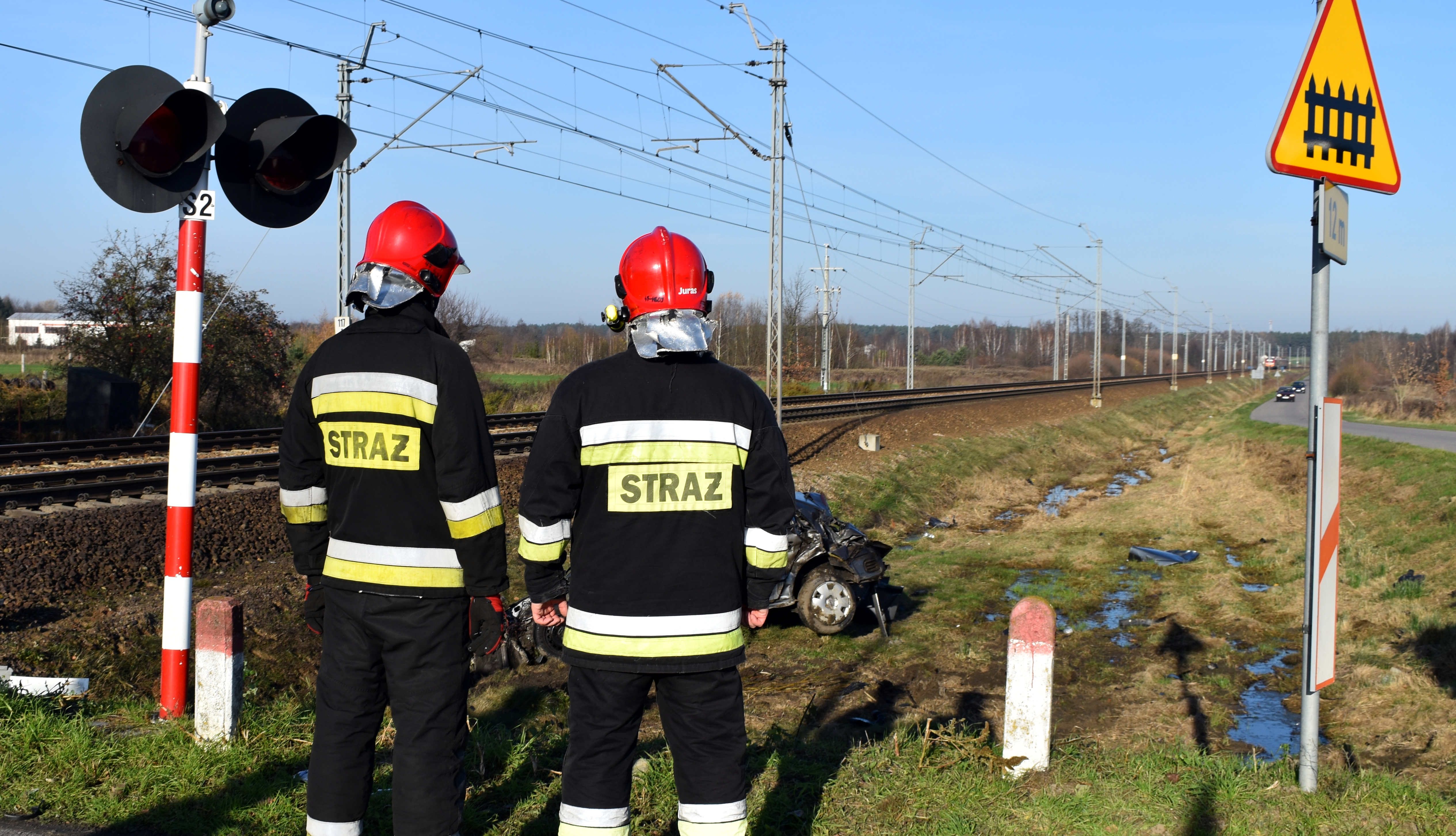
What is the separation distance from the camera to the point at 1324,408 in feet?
13.5

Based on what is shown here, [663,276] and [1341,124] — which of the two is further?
[1341,124]

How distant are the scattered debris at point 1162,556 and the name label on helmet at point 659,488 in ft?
39.8

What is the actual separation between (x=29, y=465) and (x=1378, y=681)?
17.8m

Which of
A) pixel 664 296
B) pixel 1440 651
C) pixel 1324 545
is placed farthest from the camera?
pixel 1440 651

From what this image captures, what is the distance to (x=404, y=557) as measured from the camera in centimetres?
315

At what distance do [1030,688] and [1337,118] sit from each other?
2.82 m

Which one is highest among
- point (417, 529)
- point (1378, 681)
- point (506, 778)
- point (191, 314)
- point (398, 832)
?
point (191, 314)

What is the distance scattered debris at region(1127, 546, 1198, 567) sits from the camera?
533 inches

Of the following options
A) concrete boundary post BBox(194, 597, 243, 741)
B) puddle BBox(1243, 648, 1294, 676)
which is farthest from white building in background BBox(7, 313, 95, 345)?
puddle BBox(1243, 648, 1294, 676)

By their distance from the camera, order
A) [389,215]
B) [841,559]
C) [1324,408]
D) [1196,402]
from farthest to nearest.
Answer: [1196,402] < [841,559] < [1324,408] < [389,215]

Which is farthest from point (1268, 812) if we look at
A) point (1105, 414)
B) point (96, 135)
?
point (1105, 414)

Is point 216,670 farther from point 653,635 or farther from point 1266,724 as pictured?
point 1266,724

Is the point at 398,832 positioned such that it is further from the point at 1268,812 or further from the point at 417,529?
the point at 1268,812

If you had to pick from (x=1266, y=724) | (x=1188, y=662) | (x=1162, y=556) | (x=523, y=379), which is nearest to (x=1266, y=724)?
(x=1266, y=724)
